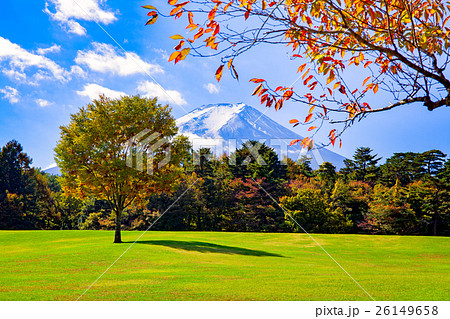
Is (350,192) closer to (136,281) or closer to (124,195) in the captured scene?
(124,195)

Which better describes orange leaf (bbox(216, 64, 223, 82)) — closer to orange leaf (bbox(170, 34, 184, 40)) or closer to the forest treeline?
orange leaf (bbox(170, 34, 184, 40))

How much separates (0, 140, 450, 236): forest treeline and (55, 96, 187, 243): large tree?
15720 mm

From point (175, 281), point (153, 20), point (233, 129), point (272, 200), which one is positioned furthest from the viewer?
point (233, 129)

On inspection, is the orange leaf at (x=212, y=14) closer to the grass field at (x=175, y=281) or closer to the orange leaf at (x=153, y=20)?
the orange leaf at (x=153, y=20)

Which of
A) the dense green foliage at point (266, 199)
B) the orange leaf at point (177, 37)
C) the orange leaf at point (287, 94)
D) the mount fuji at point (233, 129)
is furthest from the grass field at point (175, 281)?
the mount fuji at point (233, 129)

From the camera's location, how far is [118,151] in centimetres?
1880

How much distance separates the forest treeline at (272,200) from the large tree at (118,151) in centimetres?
1572

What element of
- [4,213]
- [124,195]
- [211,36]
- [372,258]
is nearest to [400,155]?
[372,258]

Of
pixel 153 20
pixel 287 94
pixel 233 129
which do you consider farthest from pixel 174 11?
pixel 233 129

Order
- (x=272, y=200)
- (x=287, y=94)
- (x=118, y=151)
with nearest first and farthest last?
(x=287, y=94) < (x=118, y=151) < (x=272, y=200)

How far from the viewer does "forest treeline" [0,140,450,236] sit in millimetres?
35125

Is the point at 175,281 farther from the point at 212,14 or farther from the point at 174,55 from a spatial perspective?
the point at 212,14

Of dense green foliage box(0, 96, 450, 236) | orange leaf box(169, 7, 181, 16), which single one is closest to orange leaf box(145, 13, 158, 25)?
orange leaf box(169, 7, 181, 16)

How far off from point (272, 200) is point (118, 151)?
84.0ft
